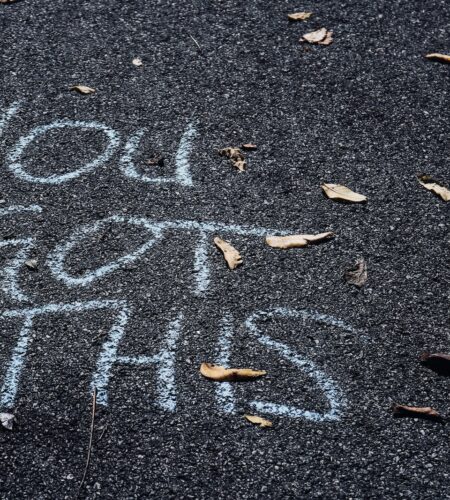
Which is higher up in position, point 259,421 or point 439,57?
point 439,57

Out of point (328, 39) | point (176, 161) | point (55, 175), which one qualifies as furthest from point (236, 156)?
point (328, 39)

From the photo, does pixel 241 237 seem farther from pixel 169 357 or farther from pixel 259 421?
pixel 259 421

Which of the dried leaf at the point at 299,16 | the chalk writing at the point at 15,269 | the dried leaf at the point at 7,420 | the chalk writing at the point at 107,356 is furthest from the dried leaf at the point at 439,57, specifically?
the dried leaf at the point at 7,420

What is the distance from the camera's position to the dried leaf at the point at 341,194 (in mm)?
3354

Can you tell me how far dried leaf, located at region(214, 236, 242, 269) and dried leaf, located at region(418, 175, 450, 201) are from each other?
87 centimetres

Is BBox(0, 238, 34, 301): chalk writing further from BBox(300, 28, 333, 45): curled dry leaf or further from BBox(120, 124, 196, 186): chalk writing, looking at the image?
BBox(300, 28, 333, 45): curled dry leaf

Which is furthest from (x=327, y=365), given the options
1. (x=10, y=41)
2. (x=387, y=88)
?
(x=10, y=41)

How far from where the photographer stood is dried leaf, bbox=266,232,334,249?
3.15 m

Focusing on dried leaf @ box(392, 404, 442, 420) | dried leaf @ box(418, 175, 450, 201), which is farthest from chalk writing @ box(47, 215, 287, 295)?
dried leaf @ box(392, 404, 442, 420)

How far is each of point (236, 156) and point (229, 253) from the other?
59cm

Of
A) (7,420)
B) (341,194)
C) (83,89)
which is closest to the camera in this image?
(7,420)

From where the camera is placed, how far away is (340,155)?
3570 mm

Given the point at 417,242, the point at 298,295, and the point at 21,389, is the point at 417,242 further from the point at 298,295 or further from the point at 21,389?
the point at 21,389

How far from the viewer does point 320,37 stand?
4.26 metres
